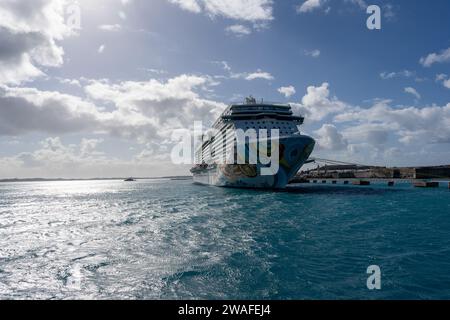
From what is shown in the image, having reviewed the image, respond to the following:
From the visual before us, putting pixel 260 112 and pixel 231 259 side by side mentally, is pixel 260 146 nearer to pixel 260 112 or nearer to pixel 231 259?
pixel 260 112

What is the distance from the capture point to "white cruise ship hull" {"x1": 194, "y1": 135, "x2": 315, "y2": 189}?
1486 inches

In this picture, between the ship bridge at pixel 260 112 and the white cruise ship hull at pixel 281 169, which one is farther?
the ship bridge at pixel 260 112

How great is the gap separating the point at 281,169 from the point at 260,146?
453 centimetres

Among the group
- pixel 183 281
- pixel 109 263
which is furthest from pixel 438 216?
pixel 109 263

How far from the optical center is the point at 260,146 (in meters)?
39.1

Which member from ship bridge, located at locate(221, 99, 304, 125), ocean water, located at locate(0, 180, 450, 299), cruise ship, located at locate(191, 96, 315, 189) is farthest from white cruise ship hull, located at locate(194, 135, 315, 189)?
ocean water, located at locate(0, 180, 450, 299)

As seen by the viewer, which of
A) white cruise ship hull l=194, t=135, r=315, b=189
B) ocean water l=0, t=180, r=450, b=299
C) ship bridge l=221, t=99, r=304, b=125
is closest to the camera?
ocean water l=0, t=180, r=450, b=299

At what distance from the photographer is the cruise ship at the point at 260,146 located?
3834cm

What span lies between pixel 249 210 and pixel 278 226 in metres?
7.18

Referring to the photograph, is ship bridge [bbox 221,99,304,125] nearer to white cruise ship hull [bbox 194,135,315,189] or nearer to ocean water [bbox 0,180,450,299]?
white cruise ship hull [bbox 194,135,315,189]
